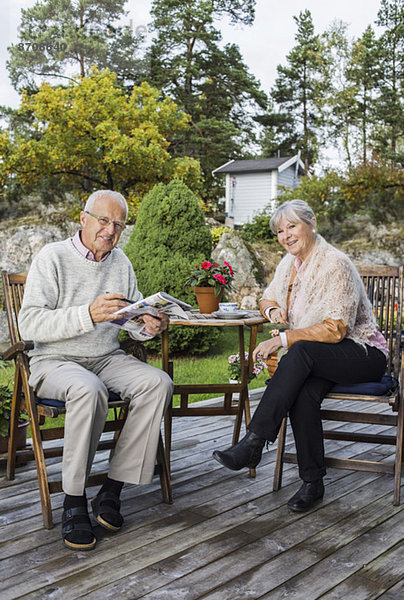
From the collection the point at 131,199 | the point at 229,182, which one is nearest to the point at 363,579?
the point at 131,199

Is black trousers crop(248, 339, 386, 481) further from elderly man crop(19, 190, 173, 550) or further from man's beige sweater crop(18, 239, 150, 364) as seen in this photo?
man's beige sweater crop(18, 239, 150, 364)

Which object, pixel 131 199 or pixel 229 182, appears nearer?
pixel 131 199

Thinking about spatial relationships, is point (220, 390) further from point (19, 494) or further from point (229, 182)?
point (229, 182)

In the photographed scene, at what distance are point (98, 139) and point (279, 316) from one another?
8869 millimetres

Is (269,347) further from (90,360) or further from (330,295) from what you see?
(90,360)

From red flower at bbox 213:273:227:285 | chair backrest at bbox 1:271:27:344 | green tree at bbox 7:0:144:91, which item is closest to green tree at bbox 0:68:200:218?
green tree at bbox 7:0:144:91

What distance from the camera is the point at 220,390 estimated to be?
9.35 ft

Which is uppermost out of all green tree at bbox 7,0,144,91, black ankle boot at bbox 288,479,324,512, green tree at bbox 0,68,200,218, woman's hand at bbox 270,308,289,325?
green tree at bbox 7,0,144,91

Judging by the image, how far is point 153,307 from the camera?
7.34ft

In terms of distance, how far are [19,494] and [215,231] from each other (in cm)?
937

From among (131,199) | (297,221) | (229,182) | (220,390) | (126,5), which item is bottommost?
(220,390)

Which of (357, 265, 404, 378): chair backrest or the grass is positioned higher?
(357, 265, 404, 378): chair backrest

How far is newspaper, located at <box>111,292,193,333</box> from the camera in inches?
82.9

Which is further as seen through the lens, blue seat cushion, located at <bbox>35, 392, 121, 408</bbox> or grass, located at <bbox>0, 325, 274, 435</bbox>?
grass, located at <bbox>0, 325, 274, 435</bbox>
